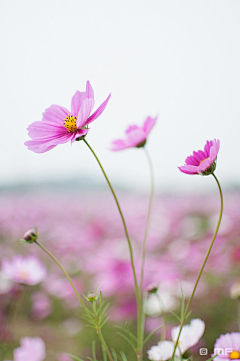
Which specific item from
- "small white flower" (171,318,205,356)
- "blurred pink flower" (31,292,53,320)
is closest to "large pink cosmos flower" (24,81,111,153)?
"small white flower" (171,318,205,356)

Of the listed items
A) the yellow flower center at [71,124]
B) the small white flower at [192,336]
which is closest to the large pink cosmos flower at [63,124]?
the yellow flower center at [71,124]

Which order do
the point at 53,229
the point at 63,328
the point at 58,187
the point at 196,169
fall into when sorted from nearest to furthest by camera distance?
the point at 196,169 → the point at 63,328 → the point at 53,229 → the point at 58,187

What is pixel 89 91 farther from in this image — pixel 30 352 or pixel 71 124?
pixel 30 352

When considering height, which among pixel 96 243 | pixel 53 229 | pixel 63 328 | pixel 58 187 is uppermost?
pixel 58 187

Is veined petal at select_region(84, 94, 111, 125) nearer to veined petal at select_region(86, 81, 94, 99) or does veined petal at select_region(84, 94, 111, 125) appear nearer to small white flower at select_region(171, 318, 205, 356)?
veined petal at select_region(86, 81, 94, 99)

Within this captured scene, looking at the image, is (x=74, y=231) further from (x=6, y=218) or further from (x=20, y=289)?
(x=20, y=289)

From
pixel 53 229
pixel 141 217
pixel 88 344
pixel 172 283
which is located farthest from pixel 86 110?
pixel 141 217

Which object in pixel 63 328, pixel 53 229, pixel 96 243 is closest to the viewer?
pixel 63 328
